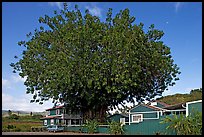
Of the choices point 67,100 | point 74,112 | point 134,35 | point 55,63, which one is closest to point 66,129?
point 74,112

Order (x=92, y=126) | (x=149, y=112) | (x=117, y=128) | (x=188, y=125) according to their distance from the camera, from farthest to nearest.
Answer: (x=92, y=126) < (x=149, y=112) < (x=117, y=128) < (x=188, y=125)

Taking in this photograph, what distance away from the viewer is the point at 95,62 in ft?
72.9

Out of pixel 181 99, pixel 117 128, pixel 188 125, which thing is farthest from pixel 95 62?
pixel 181 99

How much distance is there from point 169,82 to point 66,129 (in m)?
10.2

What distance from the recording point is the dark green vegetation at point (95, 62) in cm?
2206

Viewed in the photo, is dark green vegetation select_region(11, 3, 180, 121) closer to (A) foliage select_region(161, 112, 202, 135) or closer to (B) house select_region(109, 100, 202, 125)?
(B) house select_region(109, 100, 202, 125)

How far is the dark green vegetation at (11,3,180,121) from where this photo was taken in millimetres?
22062

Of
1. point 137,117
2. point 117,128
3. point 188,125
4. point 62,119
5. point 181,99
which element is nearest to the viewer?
point 188,125

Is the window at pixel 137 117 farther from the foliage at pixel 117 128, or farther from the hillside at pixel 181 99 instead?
the hillside at pixel 181 99

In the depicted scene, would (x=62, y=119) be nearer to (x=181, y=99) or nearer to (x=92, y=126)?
(x=181, y=99)

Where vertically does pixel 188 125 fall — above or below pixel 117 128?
above

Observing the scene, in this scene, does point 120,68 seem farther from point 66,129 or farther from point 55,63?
point 66,129

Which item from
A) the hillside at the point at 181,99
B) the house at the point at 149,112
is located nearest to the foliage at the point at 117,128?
the house at the point at 149,112

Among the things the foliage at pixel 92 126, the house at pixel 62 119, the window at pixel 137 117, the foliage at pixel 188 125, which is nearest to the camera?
the foliage at pixel 188 125
